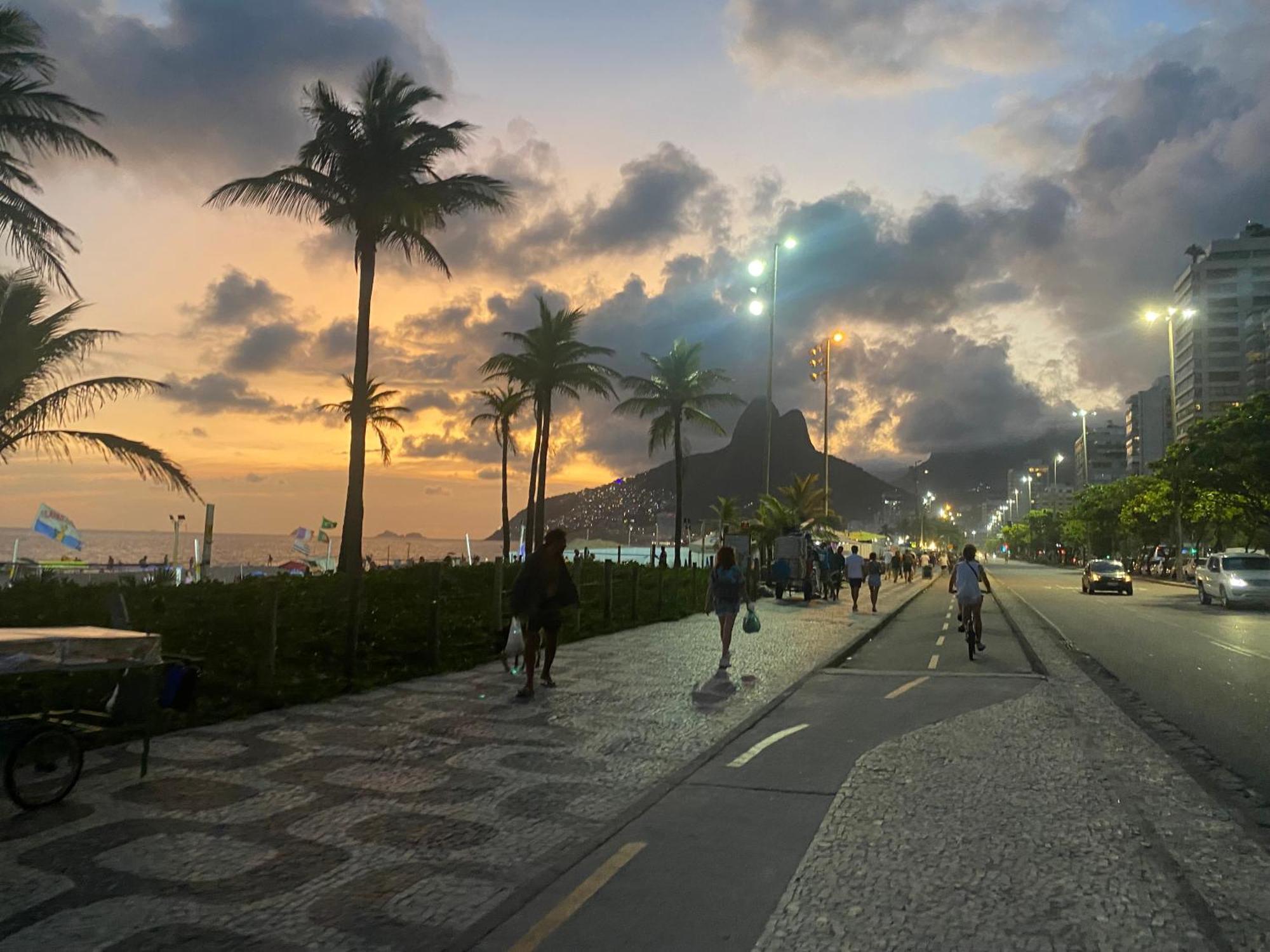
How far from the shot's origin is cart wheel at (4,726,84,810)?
5359 mm

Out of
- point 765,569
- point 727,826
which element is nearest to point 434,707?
point 727,826

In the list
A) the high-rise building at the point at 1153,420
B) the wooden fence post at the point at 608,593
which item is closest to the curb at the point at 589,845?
the wooden fence post at the point at 608,593

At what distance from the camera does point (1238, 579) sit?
28.8m

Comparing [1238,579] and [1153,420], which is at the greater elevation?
[1153,420]

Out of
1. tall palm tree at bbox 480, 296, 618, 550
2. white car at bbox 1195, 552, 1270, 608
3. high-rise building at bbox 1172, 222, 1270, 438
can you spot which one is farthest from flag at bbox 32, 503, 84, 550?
high-rise building at bbox 1172, 222, 1270, 438

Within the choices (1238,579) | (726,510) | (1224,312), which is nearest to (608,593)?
(1238,579)

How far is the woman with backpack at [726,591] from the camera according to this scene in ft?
42.5

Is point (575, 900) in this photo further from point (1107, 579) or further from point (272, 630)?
point (1107, 579)

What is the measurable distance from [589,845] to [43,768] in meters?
3.34

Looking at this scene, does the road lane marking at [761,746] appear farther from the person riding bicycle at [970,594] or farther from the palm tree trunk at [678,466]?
the palm tree trunk at [678,466]

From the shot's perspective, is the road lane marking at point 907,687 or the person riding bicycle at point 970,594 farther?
the person riding bicycle at point 970,594

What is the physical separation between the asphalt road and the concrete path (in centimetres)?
416

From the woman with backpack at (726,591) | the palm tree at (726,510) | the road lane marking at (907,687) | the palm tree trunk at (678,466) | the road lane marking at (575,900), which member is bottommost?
the road lane marking at (575,900)

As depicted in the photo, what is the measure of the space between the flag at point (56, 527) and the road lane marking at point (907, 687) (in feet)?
111
